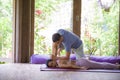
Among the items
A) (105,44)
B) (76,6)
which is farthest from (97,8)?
(105,44)

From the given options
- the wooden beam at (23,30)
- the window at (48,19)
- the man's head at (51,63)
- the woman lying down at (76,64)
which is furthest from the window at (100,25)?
the man's head at (51,63)

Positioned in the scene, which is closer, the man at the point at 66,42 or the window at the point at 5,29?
the man at the point at 66,42

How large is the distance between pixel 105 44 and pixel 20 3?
5.99 feet

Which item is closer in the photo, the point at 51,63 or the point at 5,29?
the point at 51,63

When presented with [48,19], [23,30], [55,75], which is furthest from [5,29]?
[55,75]

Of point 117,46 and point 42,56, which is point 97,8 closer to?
point 117,46

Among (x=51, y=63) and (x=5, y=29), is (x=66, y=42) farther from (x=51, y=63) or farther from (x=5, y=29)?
(x=5, y=29)

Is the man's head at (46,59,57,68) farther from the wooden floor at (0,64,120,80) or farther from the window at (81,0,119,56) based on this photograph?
the window at (81,0,119,56)

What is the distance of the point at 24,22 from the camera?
16.3ft

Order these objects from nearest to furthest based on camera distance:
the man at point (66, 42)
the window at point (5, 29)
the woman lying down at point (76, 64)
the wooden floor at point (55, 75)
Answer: the wooden floor at point (55, 75) → the woman lying down at point (76, 64) → the man at point (66, 42) → the window at point (5, 29)

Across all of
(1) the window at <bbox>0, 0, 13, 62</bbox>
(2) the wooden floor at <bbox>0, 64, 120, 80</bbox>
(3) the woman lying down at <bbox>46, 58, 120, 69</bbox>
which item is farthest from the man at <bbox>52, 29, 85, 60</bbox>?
(1) the window at <bbox>0, 0, 13, 62</bbox>

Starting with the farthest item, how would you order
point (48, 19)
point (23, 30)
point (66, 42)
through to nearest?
point (48, 19) → point (23, 30) → point (66, 42)

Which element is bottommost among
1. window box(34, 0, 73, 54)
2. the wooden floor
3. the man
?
the wooden floor

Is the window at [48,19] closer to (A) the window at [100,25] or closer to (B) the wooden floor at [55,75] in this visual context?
(A) the window at [100,25]
